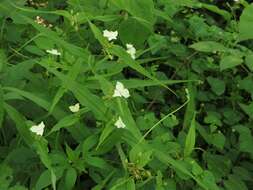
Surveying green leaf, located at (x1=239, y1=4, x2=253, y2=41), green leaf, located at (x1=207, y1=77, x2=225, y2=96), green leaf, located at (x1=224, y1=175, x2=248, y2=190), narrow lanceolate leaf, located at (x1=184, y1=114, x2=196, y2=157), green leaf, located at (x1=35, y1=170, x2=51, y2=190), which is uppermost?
green leaf, located at (x1=239, y1=4, x2=253, y2=41)

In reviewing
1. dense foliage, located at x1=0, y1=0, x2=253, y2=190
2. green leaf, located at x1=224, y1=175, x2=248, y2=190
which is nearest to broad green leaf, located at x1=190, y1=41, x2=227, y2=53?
dense foliage, located at x1=0, y1=0, x2=253, y2=190

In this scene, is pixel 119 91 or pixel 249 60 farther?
pixel 249 60

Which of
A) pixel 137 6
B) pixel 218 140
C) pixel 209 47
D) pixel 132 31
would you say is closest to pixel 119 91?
pixel 137 6

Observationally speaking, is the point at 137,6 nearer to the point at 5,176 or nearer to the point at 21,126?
the point at 21,126

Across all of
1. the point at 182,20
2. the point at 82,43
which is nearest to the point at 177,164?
the point at 82,43

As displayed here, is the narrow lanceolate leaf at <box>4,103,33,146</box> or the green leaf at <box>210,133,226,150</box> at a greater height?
the narrow lanceolate leaf at <box>4,103,33,146</box>

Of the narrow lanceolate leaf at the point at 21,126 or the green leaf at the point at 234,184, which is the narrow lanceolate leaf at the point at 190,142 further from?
the narrow lanceolate leaf at the point at 21,126

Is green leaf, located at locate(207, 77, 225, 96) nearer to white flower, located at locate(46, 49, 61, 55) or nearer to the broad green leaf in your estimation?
the broad green leaf
